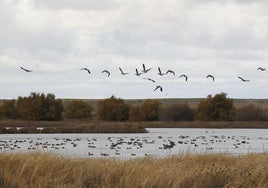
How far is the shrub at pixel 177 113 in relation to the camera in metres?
103

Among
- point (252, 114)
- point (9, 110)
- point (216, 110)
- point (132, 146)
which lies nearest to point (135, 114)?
point (216, 110)

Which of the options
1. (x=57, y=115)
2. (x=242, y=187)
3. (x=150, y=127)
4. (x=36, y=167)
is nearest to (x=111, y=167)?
(x=36, y=167)

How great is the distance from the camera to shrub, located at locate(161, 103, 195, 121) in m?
103

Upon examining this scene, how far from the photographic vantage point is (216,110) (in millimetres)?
101812

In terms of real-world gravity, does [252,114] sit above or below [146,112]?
below

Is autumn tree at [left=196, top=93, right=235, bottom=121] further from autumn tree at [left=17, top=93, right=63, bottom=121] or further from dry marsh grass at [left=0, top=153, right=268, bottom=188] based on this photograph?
dry marsh grass at [left=0, top=153, right=268, bottom=188]

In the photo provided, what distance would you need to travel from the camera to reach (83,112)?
4530 inches

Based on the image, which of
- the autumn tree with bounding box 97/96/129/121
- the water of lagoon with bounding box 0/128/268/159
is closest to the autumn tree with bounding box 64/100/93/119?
the autumn tree with bounding box 97/96/129/121

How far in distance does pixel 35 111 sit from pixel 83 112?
14438mm

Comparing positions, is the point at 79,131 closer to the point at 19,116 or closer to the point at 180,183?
the point at 19,116

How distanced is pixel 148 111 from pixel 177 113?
5.06m

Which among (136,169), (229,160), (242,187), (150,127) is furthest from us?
(150,127)

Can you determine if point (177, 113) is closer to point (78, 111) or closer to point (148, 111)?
point (148, 111)

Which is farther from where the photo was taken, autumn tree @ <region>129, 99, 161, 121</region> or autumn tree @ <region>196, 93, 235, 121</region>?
autumn tree @ <region>129, 99, 161, 121</region>
